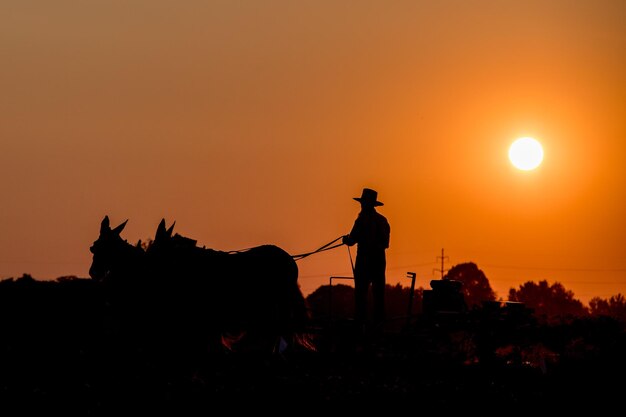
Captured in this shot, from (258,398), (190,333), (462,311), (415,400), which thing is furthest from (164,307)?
(462,311)

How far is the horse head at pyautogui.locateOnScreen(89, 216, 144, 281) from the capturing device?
16.8 meters

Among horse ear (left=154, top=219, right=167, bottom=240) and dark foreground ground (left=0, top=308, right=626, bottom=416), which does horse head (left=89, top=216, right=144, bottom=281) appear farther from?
dark foreground ground (left=0, top=308, right=626, bottom=416)

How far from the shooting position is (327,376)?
17.6 meters

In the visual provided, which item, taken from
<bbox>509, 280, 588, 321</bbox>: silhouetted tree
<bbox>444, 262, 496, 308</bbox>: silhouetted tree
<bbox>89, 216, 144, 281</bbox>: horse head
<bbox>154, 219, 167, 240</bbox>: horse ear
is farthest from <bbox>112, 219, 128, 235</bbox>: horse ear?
<bbox>509, 280, 588, 321</bbox>: silhouetted tree

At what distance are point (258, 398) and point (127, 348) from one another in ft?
9.61

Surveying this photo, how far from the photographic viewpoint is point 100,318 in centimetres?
1727

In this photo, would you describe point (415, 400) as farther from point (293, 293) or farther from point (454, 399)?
point (293, 293)

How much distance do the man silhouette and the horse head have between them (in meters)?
5.44

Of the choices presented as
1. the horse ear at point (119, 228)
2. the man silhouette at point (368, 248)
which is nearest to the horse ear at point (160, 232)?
the horse ear at point (119, 228)

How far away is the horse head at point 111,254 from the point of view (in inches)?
663

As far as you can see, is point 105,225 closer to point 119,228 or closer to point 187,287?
point 119,228

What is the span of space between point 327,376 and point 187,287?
287cm

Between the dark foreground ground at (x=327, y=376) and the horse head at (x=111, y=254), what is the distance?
113 centimetres

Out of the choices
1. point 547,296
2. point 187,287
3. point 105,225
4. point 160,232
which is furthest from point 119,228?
point 547,296
